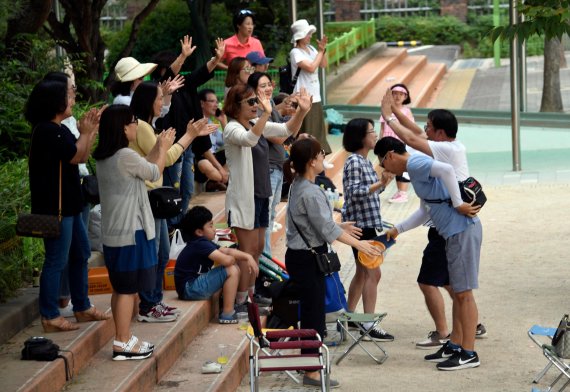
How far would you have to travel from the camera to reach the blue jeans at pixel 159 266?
8.27 meters

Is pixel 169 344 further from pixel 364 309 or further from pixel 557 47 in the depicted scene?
pixel 557 47

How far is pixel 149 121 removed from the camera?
8492 mm

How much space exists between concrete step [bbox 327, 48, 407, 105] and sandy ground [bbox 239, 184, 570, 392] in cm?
481

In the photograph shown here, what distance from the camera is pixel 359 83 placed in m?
19.6

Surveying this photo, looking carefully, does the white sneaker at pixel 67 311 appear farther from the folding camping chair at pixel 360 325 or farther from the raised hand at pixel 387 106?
the raised hand at pixel 387 106

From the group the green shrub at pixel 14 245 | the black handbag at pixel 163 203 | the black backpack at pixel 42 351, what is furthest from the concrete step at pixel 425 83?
the black backpack at pixel 42 351

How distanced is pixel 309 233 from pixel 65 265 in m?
1.66

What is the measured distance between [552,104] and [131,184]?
12365 millimetres

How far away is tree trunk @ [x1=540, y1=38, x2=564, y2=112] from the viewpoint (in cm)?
1838

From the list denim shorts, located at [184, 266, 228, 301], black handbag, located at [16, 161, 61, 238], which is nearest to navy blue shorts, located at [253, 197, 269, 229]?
denim shorts, located at [184, 266, 228, 301]

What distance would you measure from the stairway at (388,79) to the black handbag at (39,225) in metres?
12.5

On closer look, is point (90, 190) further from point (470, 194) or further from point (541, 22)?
point (541, 22)

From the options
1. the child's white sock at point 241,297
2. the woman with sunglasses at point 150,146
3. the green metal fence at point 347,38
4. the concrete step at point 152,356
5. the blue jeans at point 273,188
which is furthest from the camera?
the green metal fence at point 347,38

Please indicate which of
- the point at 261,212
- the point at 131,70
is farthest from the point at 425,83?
the point at 261,212
